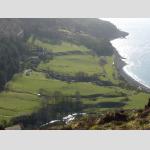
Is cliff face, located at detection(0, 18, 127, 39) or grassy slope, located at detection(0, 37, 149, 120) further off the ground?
cliff face, located at detection(0, 18, 127, 39)

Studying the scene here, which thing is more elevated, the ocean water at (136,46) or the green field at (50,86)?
the ocean water at (136,46)

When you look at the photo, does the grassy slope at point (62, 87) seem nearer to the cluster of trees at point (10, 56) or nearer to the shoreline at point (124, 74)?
the shoreline at point (124, 74)

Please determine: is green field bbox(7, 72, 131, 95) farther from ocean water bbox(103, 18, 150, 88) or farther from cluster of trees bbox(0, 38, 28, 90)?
ocean water bbox(103, 18, 150, 88)

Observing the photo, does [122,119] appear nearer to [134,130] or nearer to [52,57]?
[134,130]

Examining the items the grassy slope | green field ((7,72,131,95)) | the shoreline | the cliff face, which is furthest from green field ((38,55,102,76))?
the cliff face

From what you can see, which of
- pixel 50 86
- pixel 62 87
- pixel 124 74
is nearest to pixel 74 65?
pixel 62 87

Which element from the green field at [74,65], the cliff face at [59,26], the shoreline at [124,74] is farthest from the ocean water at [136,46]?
the green field at [74,65]
